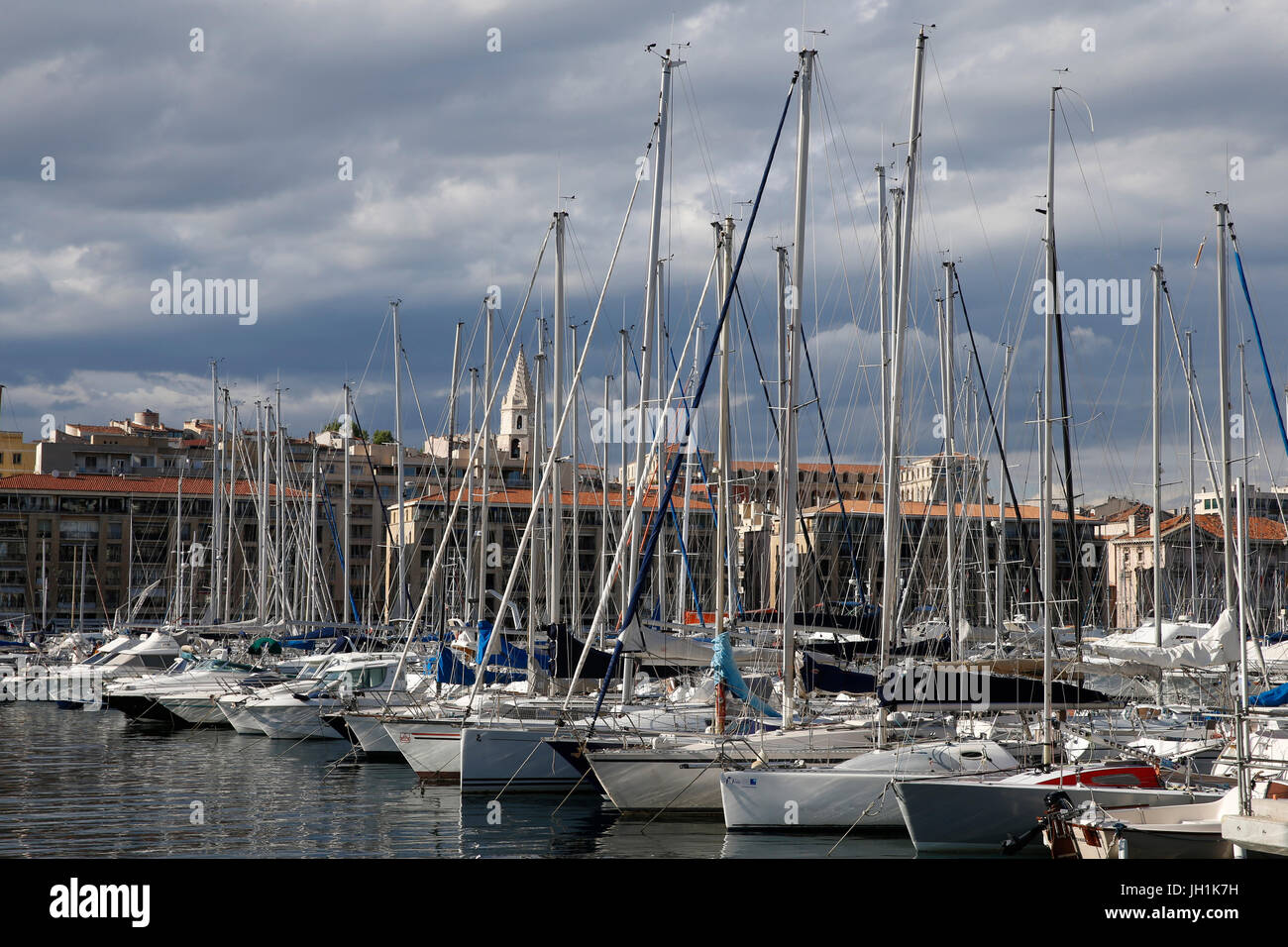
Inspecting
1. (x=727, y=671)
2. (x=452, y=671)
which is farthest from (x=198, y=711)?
(x=727, y=671)

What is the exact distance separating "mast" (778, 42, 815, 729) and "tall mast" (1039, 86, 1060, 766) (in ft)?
14.2

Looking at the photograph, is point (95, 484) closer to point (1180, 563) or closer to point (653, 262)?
point (1180, 563)

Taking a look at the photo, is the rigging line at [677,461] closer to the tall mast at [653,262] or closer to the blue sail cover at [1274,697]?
the tall mast at [653,262]

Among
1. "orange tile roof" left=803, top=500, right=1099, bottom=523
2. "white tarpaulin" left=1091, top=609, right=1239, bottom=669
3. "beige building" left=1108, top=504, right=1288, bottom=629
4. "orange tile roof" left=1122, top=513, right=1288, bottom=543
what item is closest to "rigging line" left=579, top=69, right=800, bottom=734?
"white tarpaulin" left=1091, top=609, right=1239, bottom=669

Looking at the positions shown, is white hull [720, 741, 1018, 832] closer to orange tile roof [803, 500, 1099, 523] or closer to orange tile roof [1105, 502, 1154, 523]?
orange tile roof [803, 500, 1099, 523]

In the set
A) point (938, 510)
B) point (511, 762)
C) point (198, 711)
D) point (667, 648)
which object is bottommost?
point (198, 711)

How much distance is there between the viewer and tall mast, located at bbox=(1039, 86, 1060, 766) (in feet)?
70.8

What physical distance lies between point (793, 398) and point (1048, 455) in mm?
5228

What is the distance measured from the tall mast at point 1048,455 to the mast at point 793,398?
171 inches

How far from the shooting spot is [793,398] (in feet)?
81.5

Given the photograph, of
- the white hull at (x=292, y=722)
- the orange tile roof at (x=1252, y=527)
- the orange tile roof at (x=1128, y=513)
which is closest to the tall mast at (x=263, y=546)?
the white hull at (x=292, y=722)
